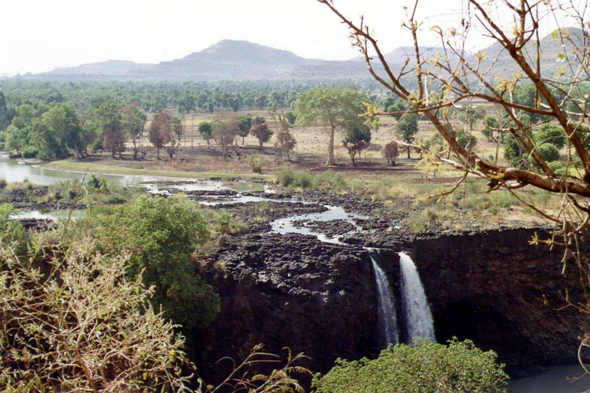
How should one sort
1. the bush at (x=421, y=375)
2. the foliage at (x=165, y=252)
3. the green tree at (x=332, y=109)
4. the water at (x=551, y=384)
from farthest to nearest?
the green tree at (x=332, y=109) → the water at (x=551, y=384) → the foliage at (x=165, y=252) → the bush at (x=421, y=375)

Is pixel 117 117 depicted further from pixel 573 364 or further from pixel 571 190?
pixel 571 190

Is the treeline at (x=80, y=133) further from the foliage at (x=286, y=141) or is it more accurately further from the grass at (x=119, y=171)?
the foliage at (x=286, y=141)

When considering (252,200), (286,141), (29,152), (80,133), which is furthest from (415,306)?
(29,152)

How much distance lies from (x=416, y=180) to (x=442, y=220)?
575 inches

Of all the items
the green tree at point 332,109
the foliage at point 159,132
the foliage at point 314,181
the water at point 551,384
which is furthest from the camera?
the foliage at point 159,132

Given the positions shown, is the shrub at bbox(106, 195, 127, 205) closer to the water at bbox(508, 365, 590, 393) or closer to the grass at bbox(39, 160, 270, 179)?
the grass at bbox(39, 160, 270, 179)

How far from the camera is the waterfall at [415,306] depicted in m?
20.1

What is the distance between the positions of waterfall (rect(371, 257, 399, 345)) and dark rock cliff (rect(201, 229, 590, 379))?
304mm

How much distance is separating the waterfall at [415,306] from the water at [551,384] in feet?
10.6

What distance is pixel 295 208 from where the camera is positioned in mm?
29828

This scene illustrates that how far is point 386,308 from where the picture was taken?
19.9 meters

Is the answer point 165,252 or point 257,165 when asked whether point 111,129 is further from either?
point 165,252

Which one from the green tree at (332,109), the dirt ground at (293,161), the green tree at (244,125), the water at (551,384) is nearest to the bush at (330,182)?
the dirt ground at (293,161)

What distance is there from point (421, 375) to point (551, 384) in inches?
285
